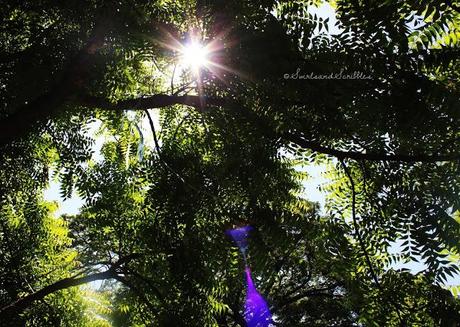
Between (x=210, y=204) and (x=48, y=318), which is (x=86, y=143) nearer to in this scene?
(x=210, y=204)

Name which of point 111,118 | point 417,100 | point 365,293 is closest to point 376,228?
point 365,293

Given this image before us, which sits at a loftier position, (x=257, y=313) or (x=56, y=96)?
(x=257, y=313)

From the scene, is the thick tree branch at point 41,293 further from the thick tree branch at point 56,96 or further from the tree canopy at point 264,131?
the thick tree branch at point 56,96

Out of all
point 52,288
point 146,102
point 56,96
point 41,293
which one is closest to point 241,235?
point 146,102

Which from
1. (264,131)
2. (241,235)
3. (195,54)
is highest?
(195,54)

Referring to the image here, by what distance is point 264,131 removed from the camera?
2279 millimetres

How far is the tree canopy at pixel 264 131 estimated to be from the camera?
173 cm

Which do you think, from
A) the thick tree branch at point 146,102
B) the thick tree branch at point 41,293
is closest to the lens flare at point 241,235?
the thick tree branch at point 146,102

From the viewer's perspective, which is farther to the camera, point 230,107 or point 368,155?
point 230,107

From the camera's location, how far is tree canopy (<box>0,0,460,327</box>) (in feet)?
5.67

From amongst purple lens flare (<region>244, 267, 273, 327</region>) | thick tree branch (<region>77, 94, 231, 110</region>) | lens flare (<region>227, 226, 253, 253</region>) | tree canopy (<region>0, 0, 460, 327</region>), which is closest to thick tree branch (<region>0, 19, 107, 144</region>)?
tree canopy (<region>0, 0, 460, 327</region>)

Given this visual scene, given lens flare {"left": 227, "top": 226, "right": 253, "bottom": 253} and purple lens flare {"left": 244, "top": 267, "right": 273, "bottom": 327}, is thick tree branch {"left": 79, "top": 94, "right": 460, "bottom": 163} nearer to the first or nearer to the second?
lens flare {"left": 227, "top": 226, "right": 253, "bottom": 253}

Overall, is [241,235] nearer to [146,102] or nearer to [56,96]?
[146,102]

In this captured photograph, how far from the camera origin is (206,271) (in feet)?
8.30
